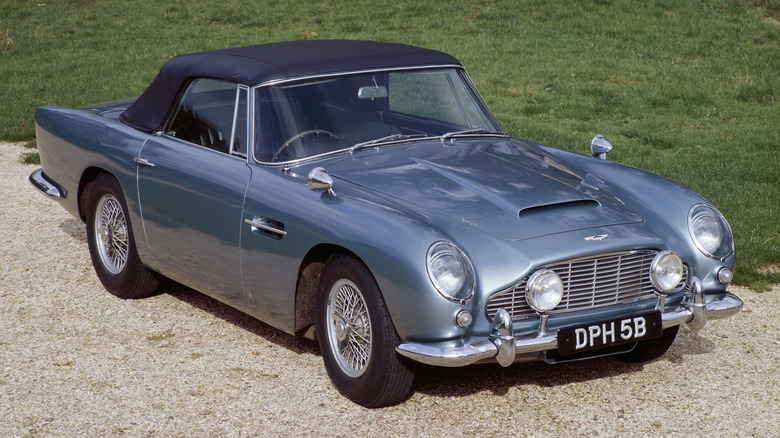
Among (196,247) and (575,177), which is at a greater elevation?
(575,177)

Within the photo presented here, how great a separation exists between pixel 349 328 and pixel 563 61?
990 centimetres

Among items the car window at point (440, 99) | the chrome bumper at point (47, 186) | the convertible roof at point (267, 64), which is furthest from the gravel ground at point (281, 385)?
the car window at point (440, 99)

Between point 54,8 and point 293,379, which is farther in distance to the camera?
point 54,8

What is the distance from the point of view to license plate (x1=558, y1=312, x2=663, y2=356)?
12.3ft

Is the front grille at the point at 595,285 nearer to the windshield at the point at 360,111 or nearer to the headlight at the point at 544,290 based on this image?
the headlight at the point at 544,290

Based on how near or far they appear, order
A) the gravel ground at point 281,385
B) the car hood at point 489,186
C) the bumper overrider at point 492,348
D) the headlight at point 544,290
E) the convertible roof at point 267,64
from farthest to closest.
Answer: the convertible roof at point 267,64 < the car hood at point 489,186 < the gravel ground at point 281,385 < the headlight at point 544,290 < the bumper overrider at point 492,348

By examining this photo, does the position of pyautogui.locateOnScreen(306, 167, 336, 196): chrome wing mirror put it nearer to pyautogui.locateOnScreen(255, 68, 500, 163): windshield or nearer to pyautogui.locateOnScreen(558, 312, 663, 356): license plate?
pyautogui.locateOnScreen(255, 68, 500, 163): windshield

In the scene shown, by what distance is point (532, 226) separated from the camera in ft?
12.9

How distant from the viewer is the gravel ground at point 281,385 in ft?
12.7

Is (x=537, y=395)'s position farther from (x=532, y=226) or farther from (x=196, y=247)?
(x=196, y=247)

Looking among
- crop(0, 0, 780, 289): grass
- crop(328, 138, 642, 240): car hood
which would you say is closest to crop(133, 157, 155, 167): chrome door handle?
crop(328, 138, 642, 240): car hood

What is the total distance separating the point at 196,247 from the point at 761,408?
2974mm

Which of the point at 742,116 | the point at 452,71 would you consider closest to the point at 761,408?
the point at 452,71

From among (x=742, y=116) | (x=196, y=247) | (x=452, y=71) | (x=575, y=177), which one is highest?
(x=452, y=71)
